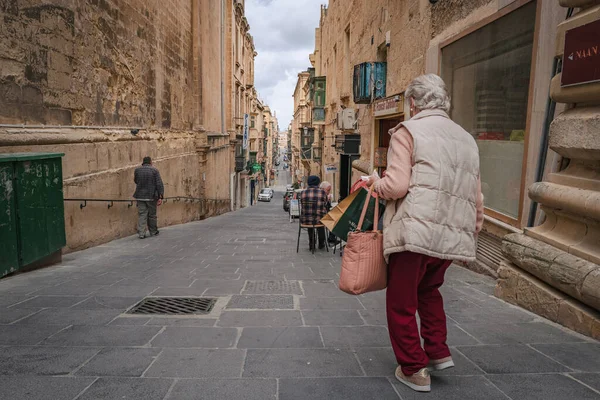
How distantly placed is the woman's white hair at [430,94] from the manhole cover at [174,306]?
2572mm

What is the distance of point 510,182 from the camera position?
17.3 ft

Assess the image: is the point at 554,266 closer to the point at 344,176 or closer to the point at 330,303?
the point at 330,303

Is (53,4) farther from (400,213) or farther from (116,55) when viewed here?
(400,213)

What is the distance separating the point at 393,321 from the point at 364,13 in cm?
1321

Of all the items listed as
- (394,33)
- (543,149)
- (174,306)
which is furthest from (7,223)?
(394,33)

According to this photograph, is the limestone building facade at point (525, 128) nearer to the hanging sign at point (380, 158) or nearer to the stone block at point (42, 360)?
the hanging sign at point (380, 158)

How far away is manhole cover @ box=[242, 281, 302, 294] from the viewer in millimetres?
4738

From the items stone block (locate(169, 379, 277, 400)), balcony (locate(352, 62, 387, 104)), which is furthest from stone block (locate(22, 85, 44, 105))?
balcony (locate(352, 62, 387, 104))

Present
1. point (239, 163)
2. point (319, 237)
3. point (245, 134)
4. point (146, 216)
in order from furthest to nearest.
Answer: point (245, 134)
point (239, 163)
point (146, 216)
point (319, 237)

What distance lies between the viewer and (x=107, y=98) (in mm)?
9406

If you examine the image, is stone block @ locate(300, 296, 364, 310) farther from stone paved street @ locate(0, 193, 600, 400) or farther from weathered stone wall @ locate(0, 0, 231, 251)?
weathered stone wall @ locate(0, 0, 231, 251)

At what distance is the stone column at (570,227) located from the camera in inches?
125

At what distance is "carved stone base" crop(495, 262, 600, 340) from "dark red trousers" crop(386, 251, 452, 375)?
1308mm

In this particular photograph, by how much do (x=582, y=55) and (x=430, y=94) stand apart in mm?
1601
